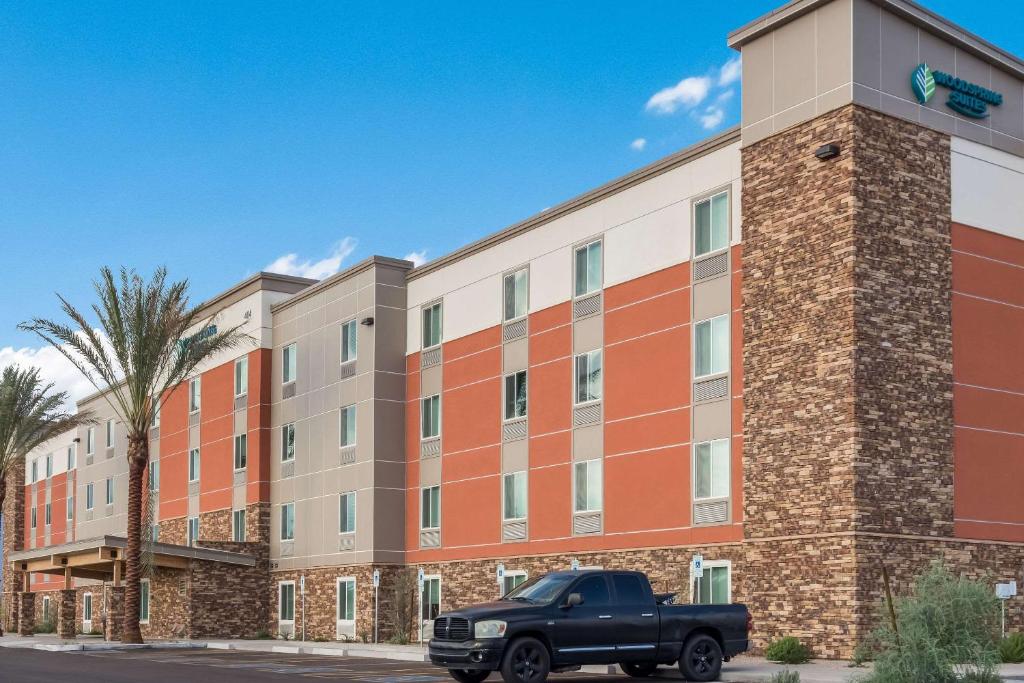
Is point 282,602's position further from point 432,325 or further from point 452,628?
point 452,628

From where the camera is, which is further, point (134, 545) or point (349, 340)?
point (349, 340)

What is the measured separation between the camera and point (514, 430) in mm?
42844

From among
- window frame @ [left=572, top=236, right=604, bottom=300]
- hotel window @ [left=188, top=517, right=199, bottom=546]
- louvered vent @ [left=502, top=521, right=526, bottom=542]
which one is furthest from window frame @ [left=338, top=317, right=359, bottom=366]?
hotel window @ [left=188, top=517, right=199, bottom=546]

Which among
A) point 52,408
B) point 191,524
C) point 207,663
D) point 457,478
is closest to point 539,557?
point 457,478

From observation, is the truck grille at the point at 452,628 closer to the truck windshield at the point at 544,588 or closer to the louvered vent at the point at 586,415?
the truck windshield at the point at 544,588

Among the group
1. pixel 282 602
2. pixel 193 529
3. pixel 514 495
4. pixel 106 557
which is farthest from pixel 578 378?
pixel 193 529

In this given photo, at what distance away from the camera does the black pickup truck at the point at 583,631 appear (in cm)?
2192

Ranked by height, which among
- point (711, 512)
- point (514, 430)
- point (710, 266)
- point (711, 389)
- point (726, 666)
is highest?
point (710, 266)

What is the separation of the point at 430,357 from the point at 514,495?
302 inches

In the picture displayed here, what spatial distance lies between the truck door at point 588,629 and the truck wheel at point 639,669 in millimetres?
1631

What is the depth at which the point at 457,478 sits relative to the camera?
45.8m

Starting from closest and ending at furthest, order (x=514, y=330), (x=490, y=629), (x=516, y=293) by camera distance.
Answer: (x=490, y=629) < (x=514, y=330) < (x=516, y=293)

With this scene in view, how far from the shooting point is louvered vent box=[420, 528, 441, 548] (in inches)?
1829

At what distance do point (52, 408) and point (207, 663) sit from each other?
33.8 meters
